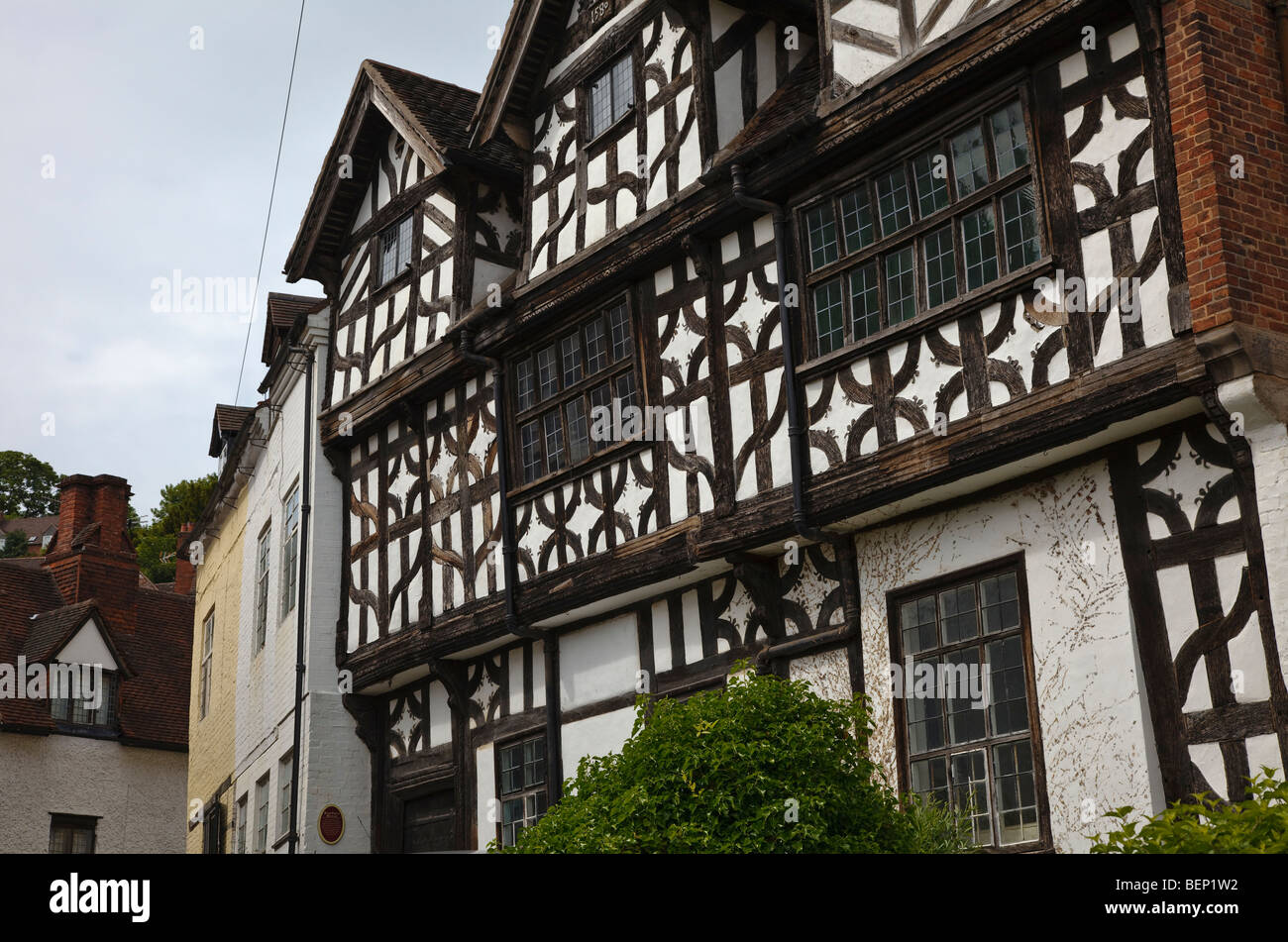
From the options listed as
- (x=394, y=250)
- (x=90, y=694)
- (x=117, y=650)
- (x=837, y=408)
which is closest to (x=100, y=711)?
(x=90, y=694)

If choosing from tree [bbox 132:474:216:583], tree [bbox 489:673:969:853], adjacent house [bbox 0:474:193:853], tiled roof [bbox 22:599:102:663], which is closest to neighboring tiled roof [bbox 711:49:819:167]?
tree [bbox 489:673:969:853]

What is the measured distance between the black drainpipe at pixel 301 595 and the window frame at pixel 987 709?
9.01m

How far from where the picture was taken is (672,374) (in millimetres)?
14086

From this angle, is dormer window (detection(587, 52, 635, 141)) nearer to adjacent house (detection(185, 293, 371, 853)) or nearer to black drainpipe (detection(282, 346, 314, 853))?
adjacent house (detection(185, 293, 371, 853))

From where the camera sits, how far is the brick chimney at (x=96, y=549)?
34.2m

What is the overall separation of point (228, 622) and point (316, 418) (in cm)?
675

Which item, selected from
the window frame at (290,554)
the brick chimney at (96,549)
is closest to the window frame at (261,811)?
the window frame at (290,554)

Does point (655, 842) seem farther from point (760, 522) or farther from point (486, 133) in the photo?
point (486, 133)

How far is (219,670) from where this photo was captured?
83.6 ft

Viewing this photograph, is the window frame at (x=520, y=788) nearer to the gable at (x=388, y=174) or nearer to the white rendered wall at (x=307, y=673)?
the white rendered wall at (x=307, y=673)

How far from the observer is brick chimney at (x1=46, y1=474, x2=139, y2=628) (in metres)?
34.2

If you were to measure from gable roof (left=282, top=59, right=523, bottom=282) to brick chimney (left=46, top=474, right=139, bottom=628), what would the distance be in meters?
16.7
